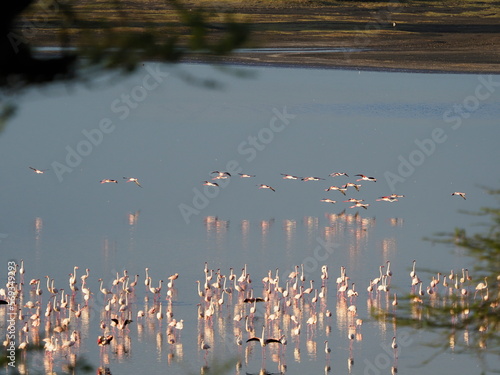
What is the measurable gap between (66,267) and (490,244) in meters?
8.77

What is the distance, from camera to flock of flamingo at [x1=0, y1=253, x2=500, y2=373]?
10.8 m

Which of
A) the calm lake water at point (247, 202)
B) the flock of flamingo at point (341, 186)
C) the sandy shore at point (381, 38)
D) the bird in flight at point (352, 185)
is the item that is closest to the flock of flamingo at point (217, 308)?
the calm lake water at point (247, 202)

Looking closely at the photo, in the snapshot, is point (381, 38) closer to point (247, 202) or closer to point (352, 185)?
point (352, 185)

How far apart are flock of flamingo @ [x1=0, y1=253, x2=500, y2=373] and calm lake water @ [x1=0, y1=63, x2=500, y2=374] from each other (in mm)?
51

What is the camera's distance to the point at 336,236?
15.1m

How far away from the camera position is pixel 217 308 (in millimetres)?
12172

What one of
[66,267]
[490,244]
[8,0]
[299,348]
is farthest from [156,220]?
[8,0]

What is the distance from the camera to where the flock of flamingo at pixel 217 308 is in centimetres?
1080

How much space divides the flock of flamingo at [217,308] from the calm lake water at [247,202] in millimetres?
51

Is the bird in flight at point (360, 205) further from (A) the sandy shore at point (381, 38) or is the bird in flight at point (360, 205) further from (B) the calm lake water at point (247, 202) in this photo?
(A) the sandy shore at point (381, 38)

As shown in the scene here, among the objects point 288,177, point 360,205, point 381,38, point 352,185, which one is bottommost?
point 360,205

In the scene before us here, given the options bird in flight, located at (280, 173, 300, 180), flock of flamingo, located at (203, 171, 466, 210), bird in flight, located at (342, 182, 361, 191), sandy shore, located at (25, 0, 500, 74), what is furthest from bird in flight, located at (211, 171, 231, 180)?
sandy shore, located at (25, 0, 500, 74)

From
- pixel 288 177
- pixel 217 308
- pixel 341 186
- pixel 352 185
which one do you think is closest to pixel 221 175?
pixel 288 177

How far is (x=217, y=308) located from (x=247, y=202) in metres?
4.60
